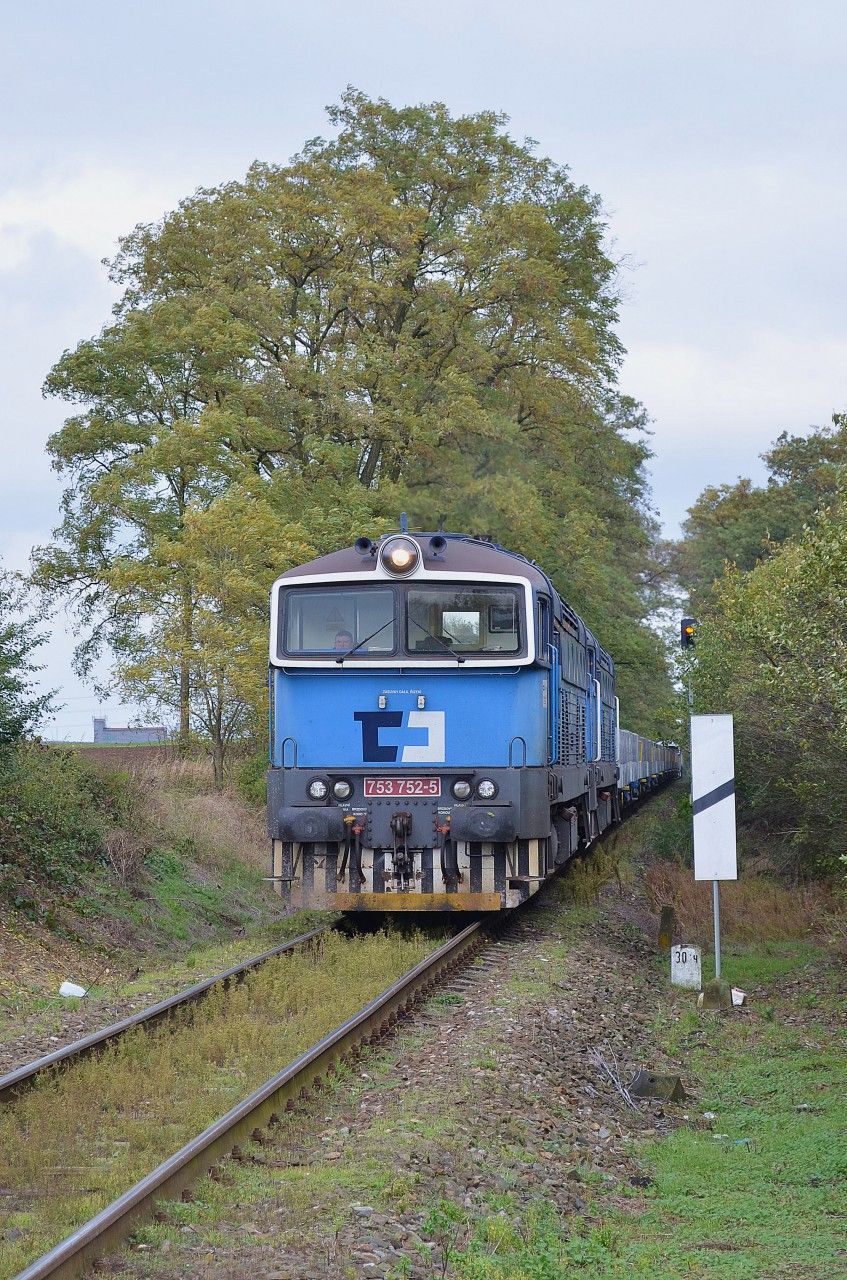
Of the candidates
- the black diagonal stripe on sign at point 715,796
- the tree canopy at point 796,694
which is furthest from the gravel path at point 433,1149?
the tree canopy at point 796,694

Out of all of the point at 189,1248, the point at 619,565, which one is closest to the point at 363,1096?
the point at 189,1248

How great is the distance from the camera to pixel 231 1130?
20.8ft

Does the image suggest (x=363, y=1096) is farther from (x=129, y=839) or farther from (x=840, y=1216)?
(x=129, y=839)

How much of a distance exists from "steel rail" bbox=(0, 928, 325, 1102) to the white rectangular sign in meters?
3.64

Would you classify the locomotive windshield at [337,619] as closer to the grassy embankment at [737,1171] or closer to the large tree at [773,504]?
the grassy embankment at [737,1171]

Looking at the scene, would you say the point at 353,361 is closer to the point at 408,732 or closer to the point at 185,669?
the point at 185,669

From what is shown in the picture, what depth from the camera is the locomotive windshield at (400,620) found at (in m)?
13.0

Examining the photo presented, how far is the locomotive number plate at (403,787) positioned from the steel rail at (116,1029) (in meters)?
1.60

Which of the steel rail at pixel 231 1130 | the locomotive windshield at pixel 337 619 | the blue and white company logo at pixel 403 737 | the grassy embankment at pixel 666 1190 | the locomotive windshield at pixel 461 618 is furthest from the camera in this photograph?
the locomotive windshield at pixel 337 619

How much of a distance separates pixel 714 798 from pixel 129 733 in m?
20.8

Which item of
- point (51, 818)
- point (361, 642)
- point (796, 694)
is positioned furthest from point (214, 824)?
point (796, 694)

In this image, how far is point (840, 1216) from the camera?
19.4 feet

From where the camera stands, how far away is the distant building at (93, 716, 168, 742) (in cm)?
2391

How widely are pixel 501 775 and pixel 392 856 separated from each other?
48.8 inches
